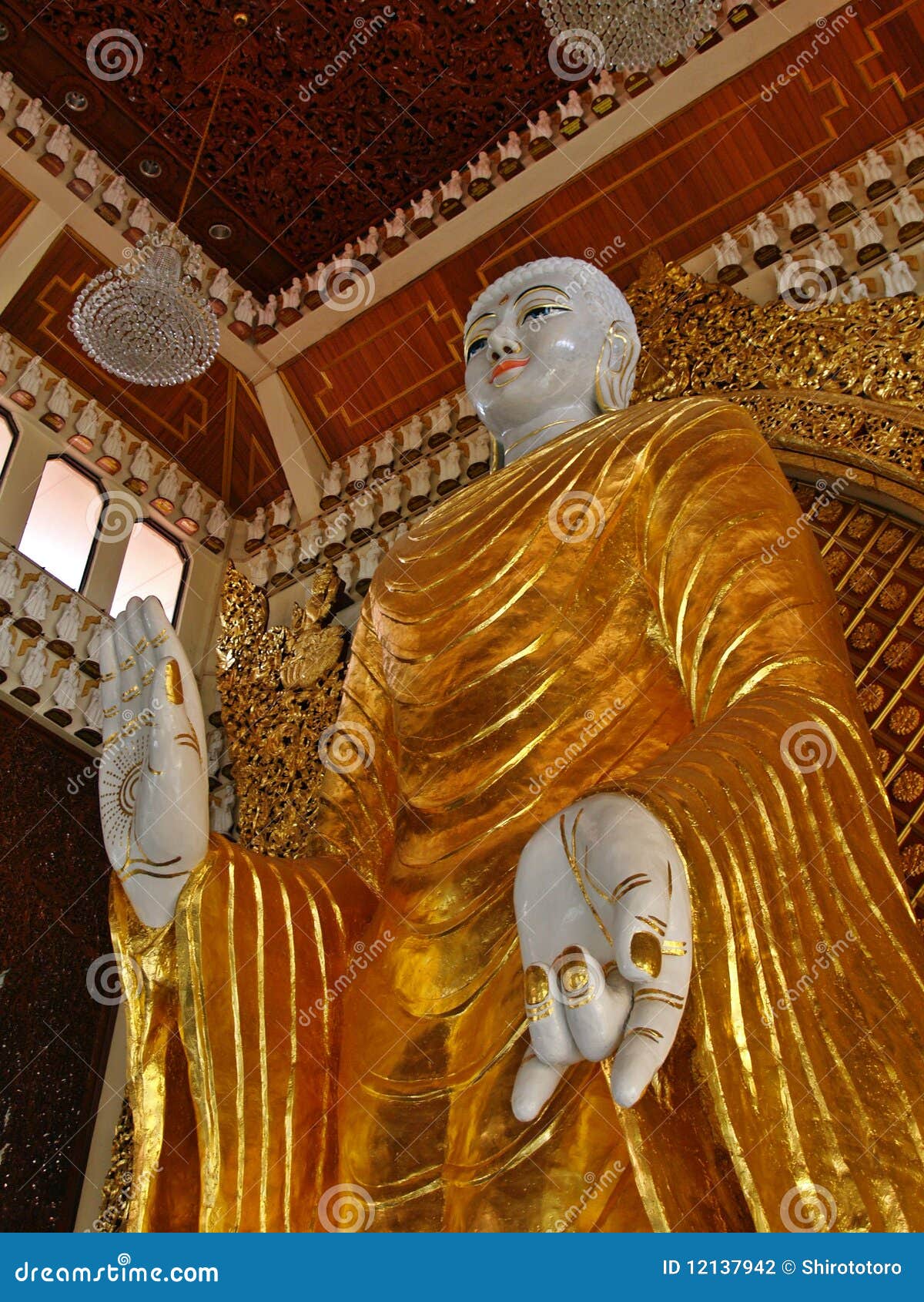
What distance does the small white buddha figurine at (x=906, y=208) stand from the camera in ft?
12.0

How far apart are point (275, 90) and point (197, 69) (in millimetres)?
270

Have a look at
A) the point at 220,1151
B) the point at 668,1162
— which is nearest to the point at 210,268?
the point at 220,1151

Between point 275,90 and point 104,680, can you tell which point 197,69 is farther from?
point 104,680

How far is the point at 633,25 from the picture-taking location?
3742mm

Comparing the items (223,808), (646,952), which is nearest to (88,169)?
(223,808)

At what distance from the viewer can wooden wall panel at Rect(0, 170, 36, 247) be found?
466cm

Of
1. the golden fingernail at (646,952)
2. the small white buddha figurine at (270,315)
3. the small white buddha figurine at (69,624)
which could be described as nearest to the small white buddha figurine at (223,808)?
the small white buddha figurine at (69,624)

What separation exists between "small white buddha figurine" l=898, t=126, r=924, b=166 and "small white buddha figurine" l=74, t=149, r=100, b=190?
266 centimetres

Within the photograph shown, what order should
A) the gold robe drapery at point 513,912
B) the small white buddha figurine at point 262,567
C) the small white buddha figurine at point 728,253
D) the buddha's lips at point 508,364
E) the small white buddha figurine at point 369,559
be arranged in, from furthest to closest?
the small white buddha figurine at point 262,567
the small white buddha figurine at point 369,559
the small white buddha figurine at point 728,253
the buddha's lips at point 508,364
the gold robe drapery at point 513,912

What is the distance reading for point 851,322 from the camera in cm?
347

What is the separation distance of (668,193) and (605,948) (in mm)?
3370

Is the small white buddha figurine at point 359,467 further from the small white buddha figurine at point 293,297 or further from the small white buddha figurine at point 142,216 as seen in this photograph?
the small white buddha figurine at point 142,216

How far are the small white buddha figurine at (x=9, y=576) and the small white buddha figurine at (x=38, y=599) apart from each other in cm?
5

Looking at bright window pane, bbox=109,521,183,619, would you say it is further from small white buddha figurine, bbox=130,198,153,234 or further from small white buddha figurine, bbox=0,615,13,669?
small white buddha figurine, bbox=130,198,153,234
